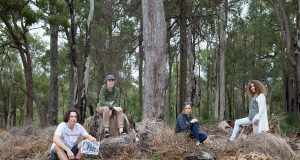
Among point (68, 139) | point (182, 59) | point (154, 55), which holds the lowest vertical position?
point (68, 139)

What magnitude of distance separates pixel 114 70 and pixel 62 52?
6.39 meters

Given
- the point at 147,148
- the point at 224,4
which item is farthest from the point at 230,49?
the point at 147,148

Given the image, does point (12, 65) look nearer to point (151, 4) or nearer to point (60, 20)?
point (60, 20)

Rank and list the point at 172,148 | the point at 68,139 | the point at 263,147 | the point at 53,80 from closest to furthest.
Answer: the point at 68,139, the point at 263,147, the point at 172,148, the point at 53,80

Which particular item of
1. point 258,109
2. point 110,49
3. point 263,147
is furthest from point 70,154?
point 110,49

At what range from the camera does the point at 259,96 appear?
9547 mm

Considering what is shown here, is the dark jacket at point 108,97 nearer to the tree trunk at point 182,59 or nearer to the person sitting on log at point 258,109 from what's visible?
the person sitting on log at point 258,109

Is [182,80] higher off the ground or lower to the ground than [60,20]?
lower

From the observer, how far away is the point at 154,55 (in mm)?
11359

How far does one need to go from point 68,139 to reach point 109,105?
249 cm

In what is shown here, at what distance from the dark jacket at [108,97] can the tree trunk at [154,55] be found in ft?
4.17

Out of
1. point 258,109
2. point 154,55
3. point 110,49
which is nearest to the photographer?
point 258,109

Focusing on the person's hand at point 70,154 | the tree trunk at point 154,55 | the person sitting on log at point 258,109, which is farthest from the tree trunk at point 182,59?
the person's hand at point 70,154

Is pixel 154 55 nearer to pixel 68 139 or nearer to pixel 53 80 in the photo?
pixel 68 139
